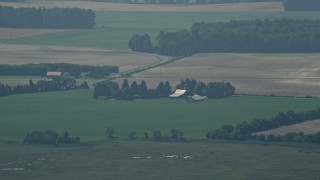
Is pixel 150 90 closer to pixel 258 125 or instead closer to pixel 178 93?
pixel 178 93

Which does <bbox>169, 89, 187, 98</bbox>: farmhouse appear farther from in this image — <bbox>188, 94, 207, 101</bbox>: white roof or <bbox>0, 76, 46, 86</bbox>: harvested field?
<bbox>0, 76, 46, 86</bbox>: harvested field

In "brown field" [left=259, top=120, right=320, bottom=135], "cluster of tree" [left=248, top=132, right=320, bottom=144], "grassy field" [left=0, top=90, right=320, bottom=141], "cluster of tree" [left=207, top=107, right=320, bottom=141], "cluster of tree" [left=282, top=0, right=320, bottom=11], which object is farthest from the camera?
"cluster of tree" [left=282, top=0, right=320, bottom=11]

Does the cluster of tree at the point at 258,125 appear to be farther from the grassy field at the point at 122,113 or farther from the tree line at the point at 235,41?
the tree line at the point at 235,41

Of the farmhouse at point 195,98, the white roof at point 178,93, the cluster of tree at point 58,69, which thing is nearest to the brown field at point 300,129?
the farmhouse at point 195,98

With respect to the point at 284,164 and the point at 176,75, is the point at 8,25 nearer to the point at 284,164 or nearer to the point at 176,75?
the point at 176,75

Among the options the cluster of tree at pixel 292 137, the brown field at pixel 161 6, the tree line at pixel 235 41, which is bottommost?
the cluster of tree at pixel 292 137

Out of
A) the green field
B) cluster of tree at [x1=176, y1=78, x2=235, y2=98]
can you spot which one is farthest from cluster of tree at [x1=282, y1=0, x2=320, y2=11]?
cluster of tree at [x1=176, y1=78, x2=235, y2=98]

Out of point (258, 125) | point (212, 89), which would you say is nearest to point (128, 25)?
point (212, 89)
